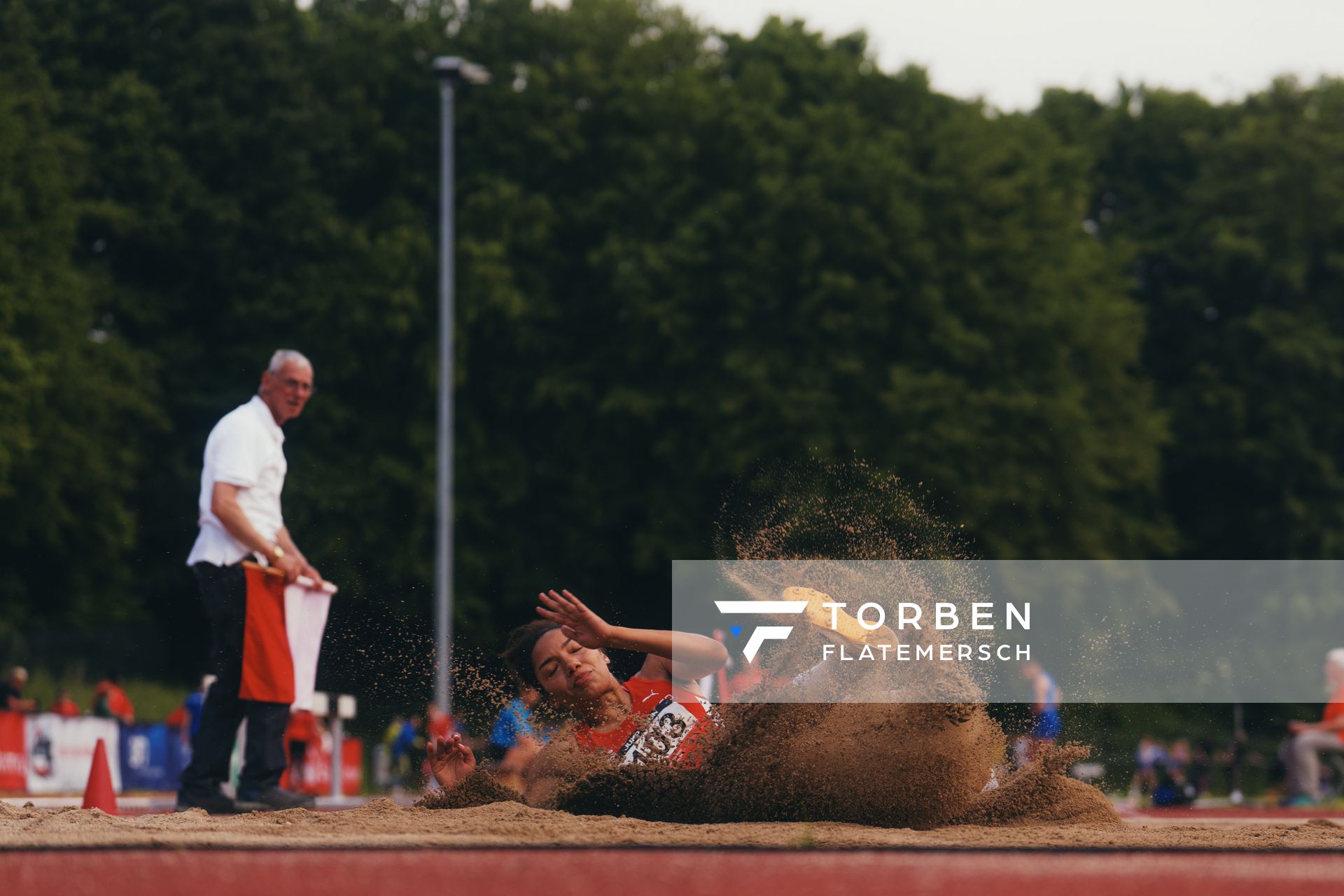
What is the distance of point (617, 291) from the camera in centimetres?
3550

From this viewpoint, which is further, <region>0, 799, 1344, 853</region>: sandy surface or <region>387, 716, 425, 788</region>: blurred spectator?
<region>387, 716, 425, 788</region>: blurred spectator

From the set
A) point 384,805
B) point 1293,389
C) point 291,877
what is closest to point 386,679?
point 384,805

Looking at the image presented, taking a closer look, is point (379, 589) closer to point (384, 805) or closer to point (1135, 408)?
point (1135, 408)

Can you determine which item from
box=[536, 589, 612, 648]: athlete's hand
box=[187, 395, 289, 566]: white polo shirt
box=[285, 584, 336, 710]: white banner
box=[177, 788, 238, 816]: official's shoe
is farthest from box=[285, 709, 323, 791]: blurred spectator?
box=[536, 589, 612, 648]: athlete's hand

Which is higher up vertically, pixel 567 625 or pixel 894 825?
pixel 567 625

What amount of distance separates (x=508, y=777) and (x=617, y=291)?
27.7 m

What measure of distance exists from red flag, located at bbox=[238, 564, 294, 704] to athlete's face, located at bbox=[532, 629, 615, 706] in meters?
2.02

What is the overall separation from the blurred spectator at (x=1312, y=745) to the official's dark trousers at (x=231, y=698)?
10.6m

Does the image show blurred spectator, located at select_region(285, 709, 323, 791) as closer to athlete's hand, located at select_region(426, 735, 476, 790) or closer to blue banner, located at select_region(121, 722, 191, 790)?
blue banner, located at select_region(121, 722, 191, 790)

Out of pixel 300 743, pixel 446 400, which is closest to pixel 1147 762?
pixel 446 400

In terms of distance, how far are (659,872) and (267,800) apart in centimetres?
462

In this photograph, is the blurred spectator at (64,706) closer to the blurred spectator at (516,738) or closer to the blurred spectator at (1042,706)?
the blurred spectator at (1042,706)

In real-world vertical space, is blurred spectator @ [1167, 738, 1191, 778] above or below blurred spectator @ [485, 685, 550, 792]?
below

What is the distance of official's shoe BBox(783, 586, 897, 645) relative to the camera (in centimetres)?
744
